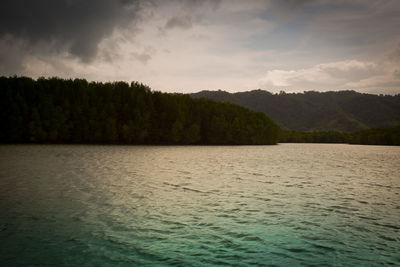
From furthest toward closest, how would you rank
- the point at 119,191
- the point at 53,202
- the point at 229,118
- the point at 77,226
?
1. the point at 229,118
2. the point at 119,191
3. the point at 53,202
4. the point at 77,226

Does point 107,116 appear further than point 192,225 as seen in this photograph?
Yes

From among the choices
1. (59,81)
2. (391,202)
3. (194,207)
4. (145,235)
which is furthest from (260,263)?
(59,81)

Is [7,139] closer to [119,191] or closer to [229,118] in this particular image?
[119,191]

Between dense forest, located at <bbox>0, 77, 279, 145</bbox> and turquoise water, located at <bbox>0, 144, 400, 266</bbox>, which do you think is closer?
turquoise water, located at <bbox>0, 144, 400, 266</bbox>

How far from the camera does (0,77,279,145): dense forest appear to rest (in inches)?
3430

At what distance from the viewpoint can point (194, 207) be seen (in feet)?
49.6

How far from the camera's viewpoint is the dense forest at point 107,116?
8712 cm

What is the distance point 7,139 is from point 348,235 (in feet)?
326

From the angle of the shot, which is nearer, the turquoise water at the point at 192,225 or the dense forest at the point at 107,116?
the turquoise water at the point at 192,225

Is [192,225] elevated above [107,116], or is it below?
below

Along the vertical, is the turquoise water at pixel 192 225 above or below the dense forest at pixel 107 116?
below

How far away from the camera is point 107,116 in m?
105

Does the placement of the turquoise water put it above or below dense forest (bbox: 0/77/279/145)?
below

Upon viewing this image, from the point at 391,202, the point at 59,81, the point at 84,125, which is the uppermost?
the point at 59,81
